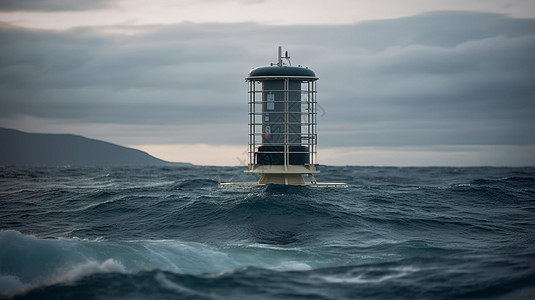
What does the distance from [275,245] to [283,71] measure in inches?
372

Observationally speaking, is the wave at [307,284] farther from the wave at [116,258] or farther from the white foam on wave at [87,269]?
the wave at [116,258]

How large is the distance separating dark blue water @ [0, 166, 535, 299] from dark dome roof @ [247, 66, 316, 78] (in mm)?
4450

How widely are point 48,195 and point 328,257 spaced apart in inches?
737

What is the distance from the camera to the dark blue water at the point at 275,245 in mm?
11305

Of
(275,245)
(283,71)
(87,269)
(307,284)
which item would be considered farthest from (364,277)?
(283,71)

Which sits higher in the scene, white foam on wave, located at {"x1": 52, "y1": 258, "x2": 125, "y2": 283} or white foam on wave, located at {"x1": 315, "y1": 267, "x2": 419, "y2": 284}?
white foam on wave, located at {"x1": 52, "y1": 258, "x2": 125, "y2": 283}

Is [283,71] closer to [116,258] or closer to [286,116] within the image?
[286,116]

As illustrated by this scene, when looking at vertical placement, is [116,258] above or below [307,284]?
above

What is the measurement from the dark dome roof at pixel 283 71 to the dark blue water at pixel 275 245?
4450 millimetres

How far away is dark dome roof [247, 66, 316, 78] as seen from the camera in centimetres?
2398

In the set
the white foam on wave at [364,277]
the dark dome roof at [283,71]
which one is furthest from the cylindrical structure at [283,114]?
the white foam on wave at [364,277]

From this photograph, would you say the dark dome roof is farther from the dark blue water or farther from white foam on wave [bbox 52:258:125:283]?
white foam on wave [bbox 52:258:125:283]

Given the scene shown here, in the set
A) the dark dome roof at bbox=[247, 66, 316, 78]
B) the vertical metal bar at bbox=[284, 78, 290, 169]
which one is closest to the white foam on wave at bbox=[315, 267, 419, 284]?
the vertical metal bar at bbox=[284, 78, 290, 169]

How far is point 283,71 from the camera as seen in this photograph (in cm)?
2403
